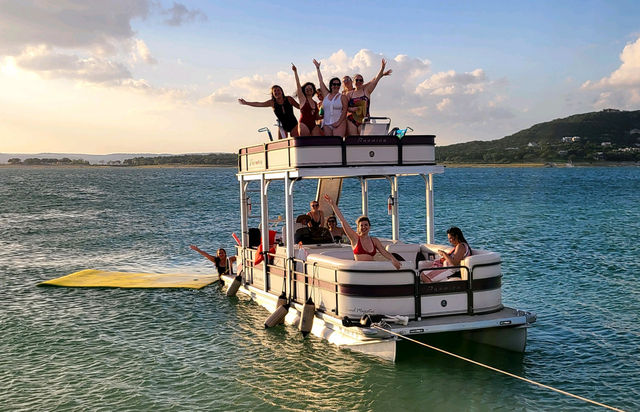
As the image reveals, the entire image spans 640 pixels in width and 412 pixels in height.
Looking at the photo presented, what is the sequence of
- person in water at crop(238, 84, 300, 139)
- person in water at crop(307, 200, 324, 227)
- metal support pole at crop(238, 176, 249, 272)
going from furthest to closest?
metal support pole at crop(238, 176, 249, 272) < person in water at crop(307, 200, 324, 227) < person in water at crop(238, 84, 300, 139)

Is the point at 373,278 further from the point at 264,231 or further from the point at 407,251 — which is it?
the point at 264,231

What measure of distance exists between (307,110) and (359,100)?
1102 mm

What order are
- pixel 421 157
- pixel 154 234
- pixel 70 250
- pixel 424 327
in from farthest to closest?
pixel 154 234 < pixel 70 250 < pixel 421 157 < pixel 424 327

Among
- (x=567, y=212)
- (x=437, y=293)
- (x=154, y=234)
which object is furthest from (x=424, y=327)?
(x=567, y=212)

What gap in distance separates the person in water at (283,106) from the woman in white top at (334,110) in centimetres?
140

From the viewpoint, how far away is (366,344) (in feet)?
37.2

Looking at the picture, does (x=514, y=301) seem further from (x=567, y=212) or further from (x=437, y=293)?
(x=567, y=212)

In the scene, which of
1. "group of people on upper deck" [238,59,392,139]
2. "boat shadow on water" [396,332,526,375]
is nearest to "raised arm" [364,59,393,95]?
"group of people on upper deck" [238,59,392,139]

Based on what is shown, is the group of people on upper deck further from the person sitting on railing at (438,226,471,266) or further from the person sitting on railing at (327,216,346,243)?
the person sitting on railing at (438,226,471,266)

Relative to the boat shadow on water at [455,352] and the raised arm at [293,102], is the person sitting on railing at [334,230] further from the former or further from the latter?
the boat shadow on water at [455,352]

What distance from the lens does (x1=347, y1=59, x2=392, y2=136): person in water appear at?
1366cm

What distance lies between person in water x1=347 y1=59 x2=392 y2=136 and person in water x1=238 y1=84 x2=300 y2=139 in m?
1.45

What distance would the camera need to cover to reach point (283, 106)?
1465 centimetres

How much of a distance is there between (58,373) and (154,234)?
25.9 meters
